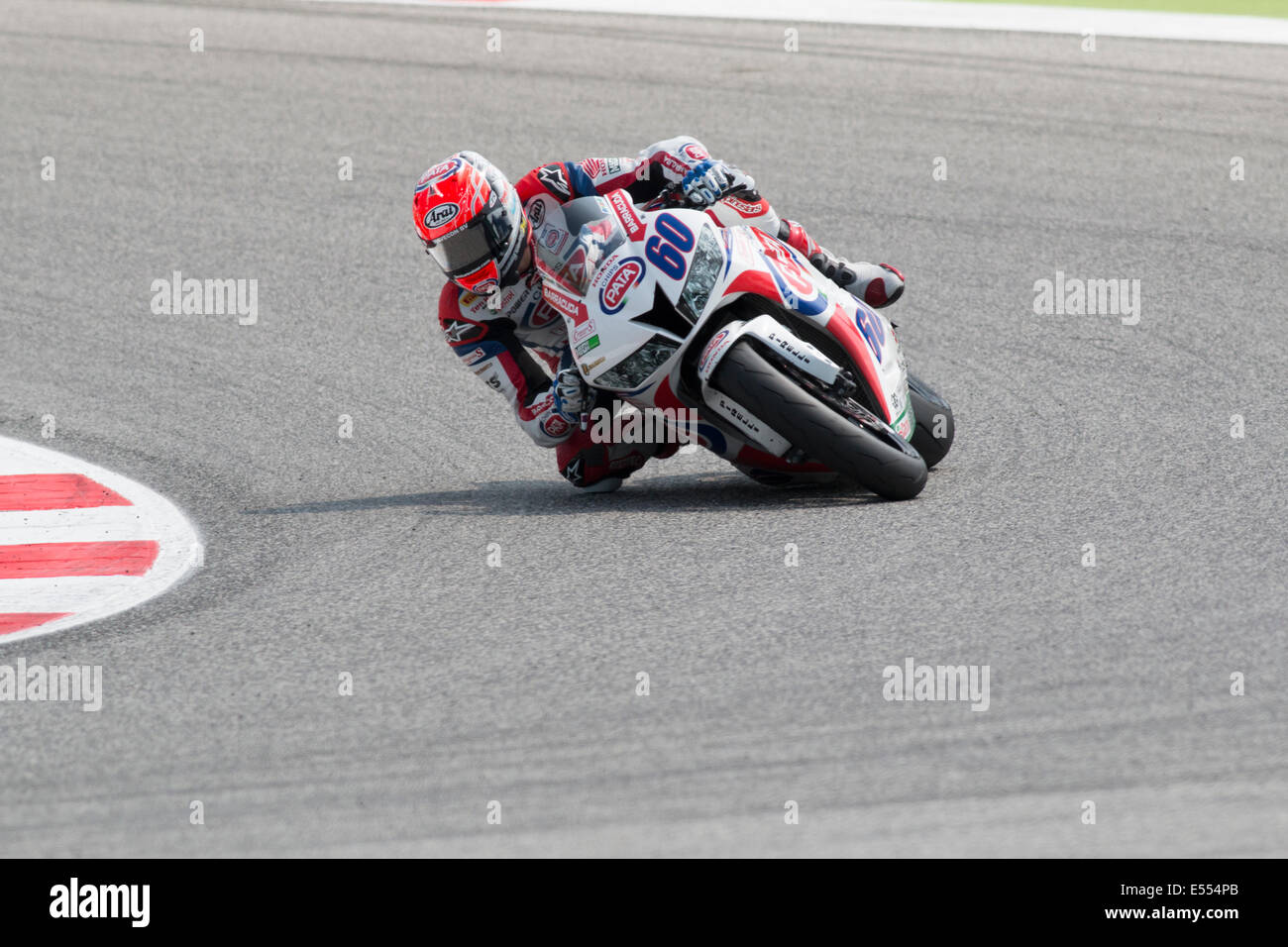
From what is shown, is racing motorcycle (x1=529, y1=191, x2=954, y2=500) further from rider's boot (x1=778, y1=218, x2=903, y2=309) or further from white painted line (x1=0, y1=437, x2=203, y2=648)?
white painted line (x1=0, y1=437, x2=203, y2=648)

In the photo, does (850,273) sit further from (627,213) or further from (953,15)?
(953,15)

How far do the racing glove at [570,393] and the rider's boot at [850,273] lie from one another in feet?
3.95

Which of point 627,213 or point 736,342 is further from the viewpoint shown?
point 627,213

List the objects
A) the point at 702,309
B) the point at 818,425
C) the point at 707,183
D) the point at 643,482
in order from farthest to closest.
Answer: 1. the point at 643,482
2. the point at 707,183
3. the point at 702,309
4. the point at 818,425

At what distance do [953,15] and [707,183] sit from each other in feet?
29.0

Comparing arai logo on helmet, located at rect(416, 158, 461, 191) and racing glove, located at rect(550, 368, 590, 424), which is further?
racing glove, located at rect(550, 368, 590, 424)

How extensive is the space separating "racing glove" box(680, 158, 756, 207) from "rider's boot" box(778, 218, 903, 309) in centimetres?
29

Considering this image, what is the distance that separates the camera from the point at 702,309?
22.6 feet

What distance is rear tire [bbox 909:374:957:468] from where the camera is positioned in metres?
7.39

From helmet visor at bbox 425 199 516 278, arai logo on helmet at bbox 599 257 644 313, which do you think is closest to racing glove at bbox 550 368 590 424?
arai logo on helmet at bbox 599 257 644 313

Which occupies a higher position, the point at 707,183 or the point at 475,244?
the point at 707,183

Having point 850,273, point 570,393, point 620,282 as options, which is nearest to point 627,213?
point 620,282
